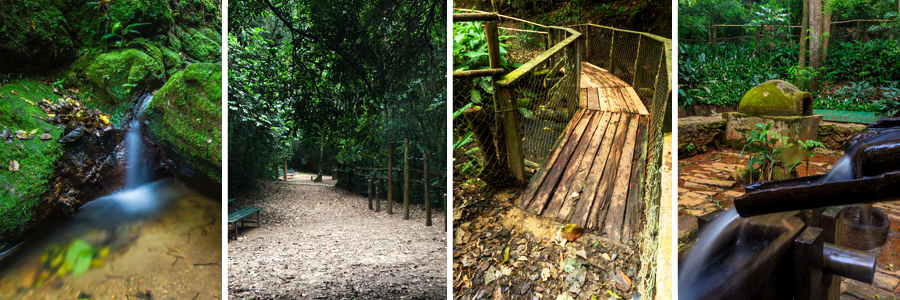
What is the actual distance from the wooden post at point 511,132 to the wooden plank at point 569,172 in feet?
0.76

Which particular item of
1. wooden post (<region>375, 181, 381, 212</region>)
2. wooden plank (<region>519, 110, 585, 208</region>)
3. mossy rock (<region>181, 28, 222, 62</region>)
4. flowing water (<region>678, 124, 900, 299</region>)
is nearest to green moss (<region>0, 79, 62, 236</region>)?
mossy rock (<region>181, 28, 222, 62</region>)

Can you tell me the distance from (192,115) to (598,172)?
2.02m

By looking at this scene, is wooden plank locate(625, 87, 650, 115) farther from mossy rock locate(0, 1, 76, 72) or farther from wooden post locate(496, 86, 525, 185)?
mossy rock locate(0, 1, 76, 72)

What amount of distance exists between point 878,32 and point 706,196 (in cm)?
114

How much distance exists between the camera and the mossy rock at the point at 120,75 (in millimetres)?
1234

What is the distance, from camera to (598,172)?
186 centimetres

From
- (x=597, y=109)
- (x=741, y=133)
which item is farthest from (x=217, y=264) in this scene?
(x=741, y=133)

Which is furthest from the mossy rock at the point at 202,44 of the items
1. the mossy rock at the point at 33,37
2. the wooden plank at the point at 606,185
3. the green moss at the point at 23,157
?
the wooden plank at the point at 606,185

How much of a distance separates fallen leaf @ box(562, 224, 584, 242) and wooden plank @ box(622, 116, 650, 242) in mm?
202

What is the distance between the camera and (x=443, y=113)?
1.32 meters

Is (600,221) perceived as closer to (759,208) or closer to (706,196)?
(759,208)

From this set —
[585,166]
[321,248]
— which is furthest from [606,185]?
[321,248]

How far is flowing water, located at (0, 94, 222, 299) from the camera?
1138mm

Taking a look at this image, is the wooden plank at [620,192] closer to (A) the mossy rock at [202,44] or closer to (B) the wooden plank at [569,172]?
(B) the wooden plank at [569,172]
